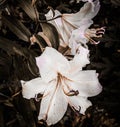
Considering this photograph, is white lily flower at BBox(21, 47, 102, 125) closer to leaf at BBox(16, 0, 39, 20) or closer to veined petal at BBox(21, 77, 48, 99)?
veined petal at BBox(21, 77, 48, 99)

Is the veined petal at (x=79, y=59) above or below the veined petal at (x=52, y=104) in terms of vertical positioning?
above

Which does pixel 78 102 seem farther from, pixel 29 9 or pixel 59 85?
pixel 29 9

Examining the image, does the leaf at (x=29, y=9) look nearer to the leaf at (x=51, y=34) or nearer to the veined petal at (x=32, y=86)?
the leaf at (x=51, y=34)

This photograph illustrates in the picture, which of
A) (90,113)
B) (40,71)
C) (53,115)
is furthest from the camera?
(90,113)

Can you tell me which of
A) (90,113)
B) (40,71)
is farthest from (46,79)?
(90,113)

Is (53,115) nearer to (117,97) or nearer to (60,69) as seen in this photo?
(60,69)

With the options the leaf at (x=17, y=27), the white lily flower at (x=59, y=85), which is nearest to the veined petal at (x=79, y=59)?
the white lily flower at (x=59, y=85)
